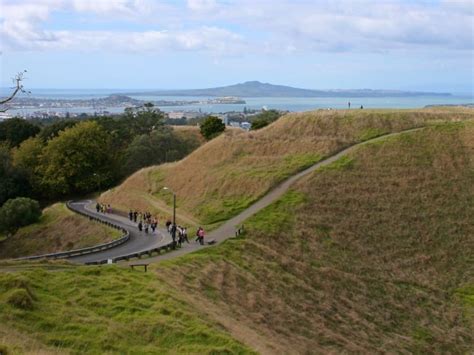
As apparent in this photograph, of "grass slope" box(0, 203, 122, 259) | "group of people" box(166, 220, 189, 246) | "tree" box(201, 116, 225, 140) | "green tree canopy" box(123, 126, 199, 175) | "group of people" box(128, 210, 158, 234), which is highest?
"tree" box(201, 116, 225, 140)

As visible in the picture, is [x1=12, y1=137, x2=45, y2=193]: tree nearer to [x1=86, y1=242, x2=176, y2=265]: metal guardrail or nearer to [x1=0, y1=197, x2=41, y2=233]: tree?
[x1=0, y1=197, x2=41, y2=233]: tree

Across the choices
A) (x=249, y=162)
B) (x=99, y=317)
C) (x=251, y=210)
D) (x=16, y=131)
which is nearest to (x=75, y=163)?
(x=16, y=131)

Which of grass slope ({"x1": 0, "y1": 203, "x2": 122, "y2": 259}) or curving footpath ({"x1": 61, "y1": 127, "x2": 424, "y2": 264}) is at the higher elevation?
curving footpath ({"x1": 61, "y1": 127, "x2": 424, "y2": 264})

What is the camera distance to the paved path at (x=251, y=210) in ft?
102

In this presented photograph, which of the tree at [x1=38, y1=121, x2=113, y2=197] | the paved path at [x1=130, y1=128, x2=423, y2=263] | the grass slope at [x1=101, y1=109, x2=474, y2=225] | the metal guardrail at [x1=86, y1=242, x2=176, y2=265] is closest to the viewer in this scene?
the metal guardrail at [x1=86, y1=242, x2=176, y2=265]

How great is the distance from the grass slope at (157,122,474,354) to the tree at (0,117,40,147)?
141ft

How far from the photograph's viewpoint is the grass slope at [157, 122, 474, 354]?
24.4 metres

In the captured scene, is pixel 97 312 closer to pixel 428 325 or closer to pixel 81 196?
pixel 428 325

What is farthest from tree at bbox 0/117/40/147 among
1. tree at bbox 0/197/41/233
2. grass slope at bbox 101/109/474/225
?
tree at bbox 0/197/41/233

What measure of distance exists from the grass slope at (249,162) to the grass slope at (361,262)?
3.06 m

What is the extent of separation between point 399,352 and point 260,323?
6.45 m

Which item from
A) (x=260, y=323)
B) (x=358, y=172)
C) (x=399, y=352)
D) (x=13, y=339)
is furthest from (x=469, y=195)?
(x=13, y=339)

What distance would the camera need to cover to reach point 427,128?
1996 inches

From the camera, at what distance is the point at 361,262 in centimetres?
3391
